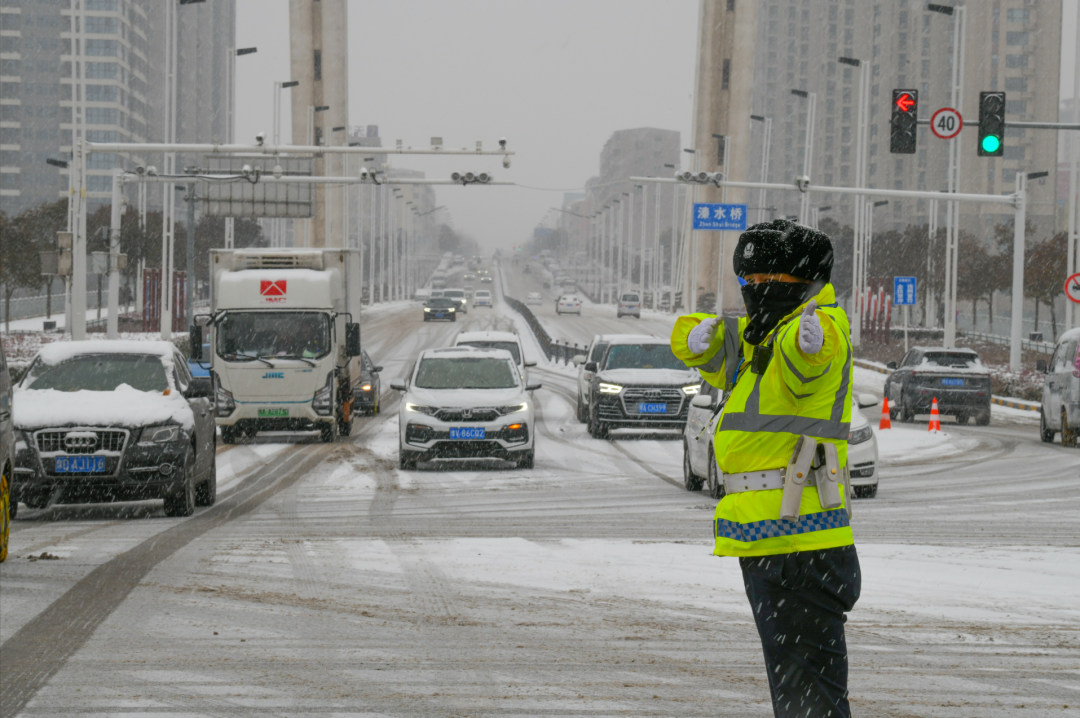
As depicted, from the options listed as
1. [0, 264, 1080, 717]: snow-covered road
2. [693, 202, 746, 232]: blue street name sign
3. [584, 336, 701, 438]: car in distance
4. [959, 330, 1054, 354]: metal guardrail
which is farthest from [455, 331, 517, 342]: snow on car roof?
[959, 330, 1054, 354]: metal guardrail

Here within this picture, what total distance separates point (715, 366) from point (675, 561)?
5839mm

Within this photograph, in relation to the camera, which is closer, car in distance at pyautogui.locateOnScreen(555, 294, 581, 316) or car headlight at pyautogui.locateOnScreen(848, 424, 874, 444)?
car headlight at pyautogui.locateOnScreen(848, 424, 874, 444)

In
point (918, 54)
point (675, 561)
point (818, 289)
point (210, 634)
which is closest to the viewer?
point (818, 289)

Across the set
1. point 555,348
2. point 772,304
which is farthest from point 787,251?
point 555,348

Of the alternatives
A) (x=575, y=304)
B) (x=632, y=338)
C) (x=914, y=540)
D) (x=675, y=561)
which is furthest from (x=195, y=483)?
(x=575, y=304)

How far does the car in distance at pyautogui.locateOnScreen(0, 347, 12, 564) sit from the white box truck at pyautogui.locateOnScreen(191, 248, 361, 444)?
38.5 ft

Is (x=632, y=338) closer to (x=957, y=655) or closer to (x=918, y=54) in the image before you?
(x=957, y=655)

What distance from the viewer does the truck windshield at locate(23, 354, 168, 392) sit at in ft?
43.5

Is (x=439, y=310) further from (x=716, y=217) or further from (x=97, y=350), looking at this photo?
(x=97, y=350)

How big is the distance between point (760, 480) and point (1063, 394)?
1968cm

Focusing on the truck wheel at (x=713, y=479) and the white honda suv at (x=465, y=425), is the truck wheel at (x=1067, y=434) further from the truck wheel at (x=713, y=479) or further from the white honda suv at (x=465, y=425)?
the truck wheel at (x=713, y=479)

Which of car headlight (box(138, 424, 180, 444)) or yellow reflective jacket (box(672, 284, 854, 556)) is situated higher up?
yellow reflective jacket (box(672, 284, 854, 556))

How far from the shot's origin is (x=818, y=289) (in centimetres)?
371

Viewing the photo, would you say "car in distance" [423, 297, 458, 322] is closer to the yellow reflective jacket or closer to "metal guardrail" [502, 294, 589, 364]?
"metal guardrail" [502, 294, 589, 364]
